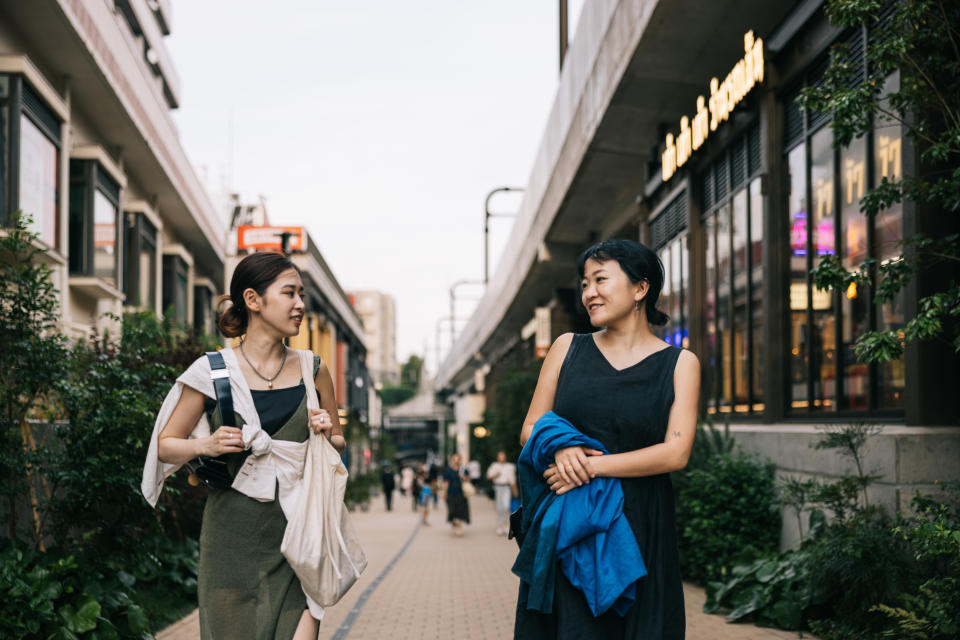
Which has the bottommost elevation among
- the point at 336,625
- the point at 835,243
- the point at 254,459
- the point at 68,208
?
the point at 336,625

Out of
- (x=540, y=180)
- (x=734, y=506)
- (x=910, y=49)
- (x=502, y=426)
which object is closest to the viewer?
(x=910, y=49)

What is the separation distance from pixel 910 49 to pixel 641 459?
14.4 feet

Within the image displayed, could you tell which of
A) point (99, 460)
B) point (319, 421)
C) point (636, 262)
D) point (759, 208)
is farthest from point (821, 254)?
point (319, 421)

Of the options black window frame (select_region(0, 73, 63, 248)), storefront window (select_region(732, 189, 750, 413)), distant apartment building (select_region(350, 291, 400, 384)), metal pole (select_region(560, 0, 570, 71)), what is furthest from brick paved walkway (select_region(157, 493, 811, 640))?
distant apartment building (select_region(350, 291, 400, 384))

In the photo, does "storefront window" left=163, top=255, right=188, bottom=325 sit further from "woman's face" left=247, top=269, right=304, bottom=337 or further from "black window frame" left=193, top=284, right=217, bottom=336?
"woman's face" left=247, top=269, right=304, bottom=337

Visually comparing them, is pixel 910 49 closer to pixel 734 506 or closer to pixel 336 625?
pixel 734 506

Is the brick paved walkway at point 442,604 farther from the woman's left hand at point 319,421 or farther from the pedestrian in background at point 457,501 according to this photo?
the woman's left hand at point 319,421

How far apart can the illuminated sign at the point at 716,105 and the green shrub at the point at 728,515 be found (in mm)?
4322

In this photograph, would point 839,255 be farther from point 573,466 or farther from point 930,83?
point 573,466

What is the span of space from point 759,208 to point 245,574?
11149 mm

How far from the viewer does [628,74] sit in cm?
1459

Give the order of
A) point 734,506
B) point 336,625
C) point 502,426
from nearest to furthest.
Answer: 1. point 336,625
2. point 734,506
3. point 502,426

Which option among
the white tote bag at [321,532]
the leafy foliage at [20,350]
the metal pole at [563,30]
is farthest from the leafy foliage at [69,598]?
the metal pole at [563,30]

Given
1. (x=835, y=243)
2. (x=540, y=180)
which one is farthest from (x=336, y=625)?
(x=540, y=180)
